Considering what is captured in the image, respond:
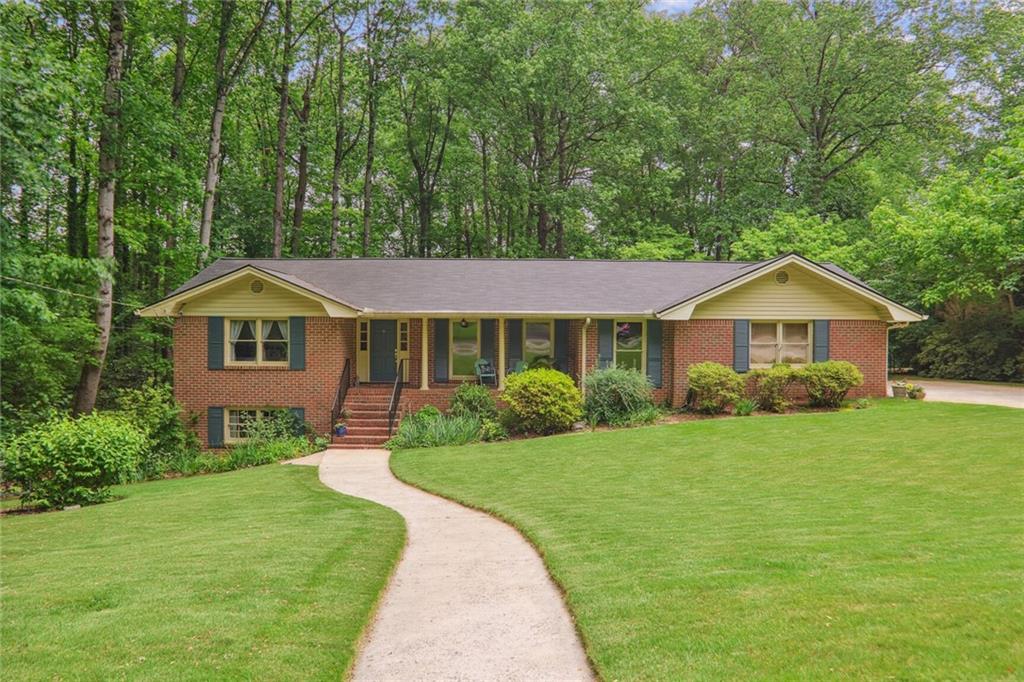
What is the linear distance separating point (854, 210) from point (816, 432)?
76.5 ft

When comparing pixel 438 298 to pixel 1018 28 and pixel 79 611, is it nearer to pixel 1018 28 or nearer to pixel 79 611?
pixel 79 611

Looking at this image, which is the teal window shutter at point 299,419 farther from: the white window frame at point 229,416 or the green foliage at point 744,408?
the green foliage at point 744,408

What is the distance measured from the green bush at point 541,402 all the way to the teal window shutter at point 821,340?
740 cm

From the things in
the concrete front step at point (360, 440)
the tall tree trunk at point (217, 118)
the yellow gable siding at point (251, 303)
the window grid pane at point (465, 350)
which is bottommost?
the concrete front step at point (360, 440)

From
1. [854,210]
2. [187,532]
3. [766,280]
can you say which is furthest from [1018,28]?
[187,532]

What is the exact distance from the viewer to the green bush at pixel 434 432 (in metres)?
15.0

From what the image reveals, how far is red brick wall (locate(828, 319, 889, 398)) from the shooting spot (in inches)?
703

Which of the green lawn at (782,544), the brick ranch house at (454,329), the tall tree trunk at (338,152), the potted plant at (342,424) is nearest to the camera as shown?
the green lawn at (782,544)

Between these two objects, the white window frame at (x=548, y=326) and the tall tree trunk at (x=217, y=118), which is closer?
the white window frame at (x=548, y=326)

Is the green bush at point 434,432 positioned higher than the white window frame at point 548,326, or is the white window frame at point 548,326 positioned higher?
the white window frame at point 548,326

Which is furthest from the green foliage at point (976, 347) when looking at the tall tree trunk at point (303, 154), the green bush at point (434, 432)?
the tall tree trunk at point (303, 154)

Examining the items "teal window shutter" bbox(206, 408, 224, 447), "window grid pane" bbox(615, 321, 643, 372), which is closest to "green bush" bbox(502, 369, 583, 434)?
"window grid pane" bbox(615, 321, 643, 372)

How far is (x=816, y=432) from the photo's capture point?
13.5 meters

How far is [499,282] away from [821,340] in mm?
9551
